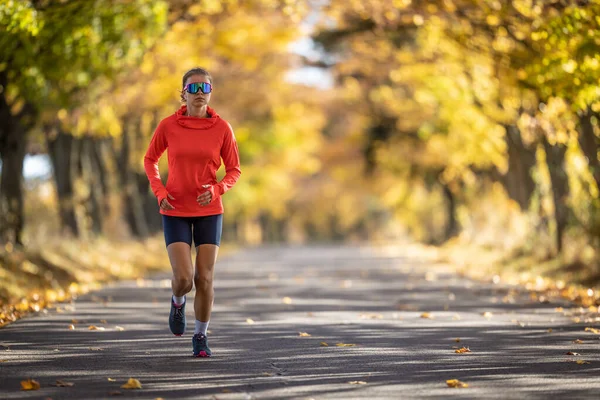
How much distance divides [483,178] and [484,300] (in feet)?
83.3

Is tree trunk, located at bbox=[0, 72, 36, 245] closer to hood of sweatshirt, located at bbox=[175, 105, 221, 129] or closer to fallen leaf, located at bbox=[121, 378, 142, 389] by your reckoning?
hood of sweatshirt, located at bbox=[175, 105, 221, 129]

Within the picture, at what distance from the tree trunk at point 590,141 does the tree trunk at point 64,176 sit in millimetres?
12295

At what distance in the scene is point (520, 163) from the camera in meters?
30.0

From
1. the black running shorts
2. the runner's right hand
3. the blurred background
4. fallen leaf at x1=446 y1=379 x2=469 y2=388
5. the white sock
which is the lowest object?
fallen leaf at x1=446 y1=379 x2=469 y2=388

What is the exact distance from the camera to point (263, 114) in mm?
48031

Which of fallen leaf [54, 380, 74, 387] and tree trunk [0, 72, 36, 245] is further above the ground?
tree trunk [0, 72, 36, 245]

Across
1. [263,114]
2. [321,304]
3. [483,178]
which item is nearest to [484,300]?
[321,304]

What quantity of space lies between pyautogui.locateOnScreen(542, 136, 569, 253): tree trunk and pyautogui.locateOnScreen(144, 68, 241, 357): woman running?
16108 millimetres

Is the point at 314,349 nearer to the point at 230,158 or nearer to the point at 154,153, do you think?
the point at 230,158

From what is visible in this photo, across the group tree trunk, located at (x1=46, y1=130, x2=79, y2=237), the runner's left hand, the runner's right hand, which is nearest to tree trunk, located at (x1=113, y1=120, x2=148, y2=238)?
tree trunk, located at (x1=46, y1=130, x2=79, y2=237)

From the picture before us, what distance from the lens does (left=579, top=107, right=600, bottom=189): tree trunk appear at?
20.5 meters

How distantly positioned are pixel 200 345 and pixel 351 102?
35.9 metres

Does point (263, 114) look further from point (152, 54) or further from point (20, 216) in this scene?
point (20, 216)

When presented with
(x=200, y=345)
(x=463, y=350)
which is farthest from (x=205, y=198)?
(x=463, y=350)
